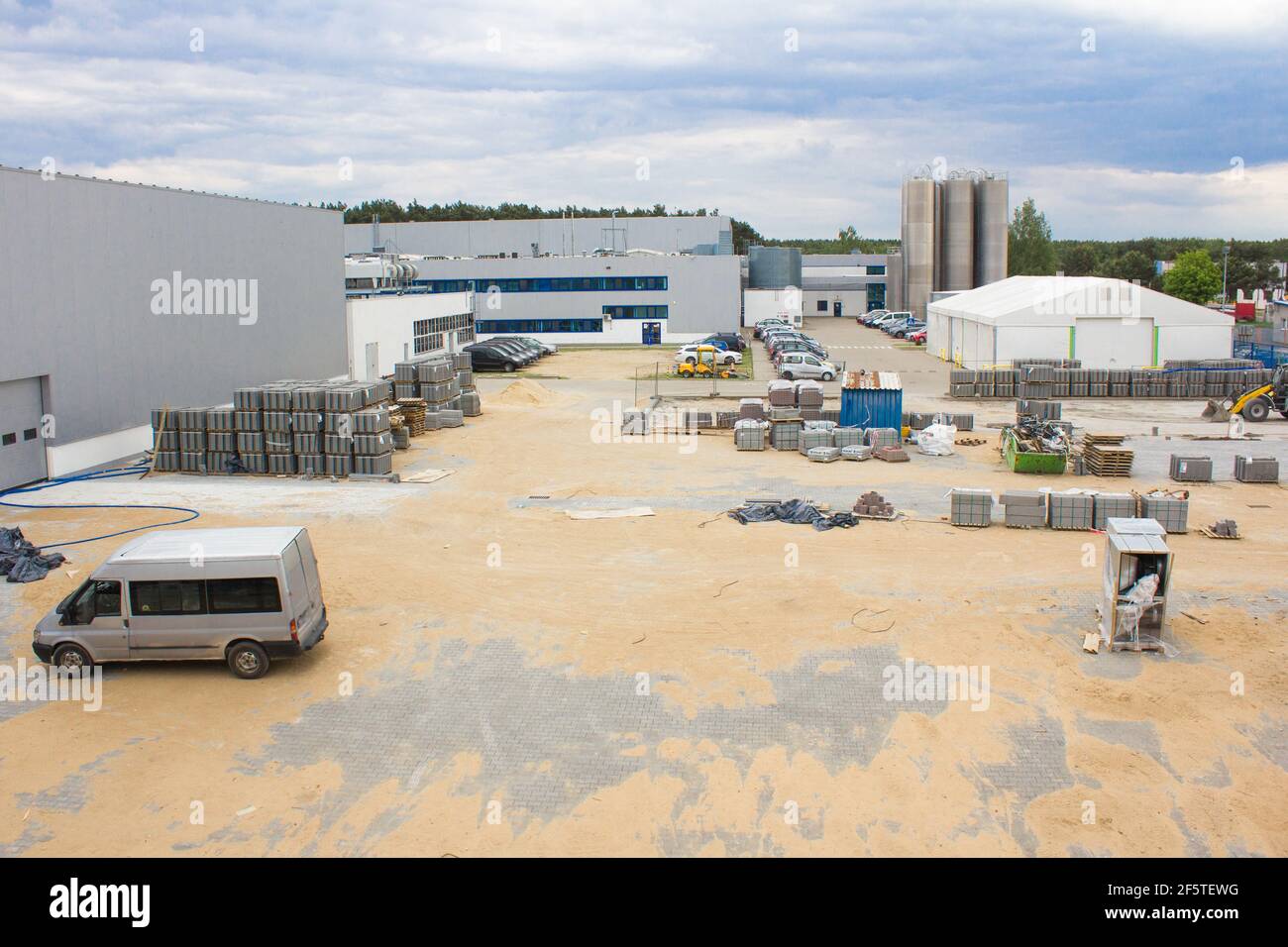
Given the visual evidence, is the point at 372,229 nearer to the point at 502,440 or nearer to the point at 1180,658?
the point at 502,440

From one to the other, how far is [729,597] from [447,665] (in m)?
4.60

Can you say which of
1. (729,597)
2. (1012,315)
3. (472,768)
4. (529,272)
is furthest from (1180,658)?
(529,272)

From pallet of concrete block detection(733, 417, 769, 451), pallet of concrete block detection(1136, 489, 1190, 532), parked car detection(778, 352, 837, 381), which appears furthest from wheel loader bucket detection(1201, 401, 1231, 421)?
pallet of concrete block detection(1136, 489, 1190, 532)

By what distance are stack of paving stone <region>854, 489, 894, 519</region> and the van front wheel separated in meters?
12.1

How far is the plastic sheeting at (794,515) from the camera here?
66.7ft

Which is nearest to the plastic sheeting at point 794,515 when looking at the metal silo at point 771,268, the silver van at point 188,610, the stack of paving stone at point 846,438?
the stack of paving stone at point 846,438

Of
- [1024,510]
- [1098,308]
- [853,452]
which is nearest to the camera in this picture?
[1024,510]

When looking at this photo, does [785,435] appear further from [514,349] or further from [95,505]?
[514,349]

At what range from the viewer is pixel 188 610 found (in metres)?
13.0

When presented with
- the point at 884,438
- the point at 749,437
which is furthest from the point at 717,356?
the point at 884,438

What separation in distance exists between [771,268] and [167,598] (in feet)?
229

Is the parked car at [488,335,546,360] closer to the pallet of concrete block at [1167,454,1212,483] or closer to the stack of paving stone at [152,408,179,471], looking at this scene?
the stack of paving stone at [152,408,179,471]

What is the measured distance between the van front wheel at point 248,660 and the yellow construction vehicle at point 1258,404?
3089cm

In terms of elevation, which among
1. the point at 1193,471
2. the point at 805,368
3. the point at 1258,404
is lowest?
the point at 1193,471
